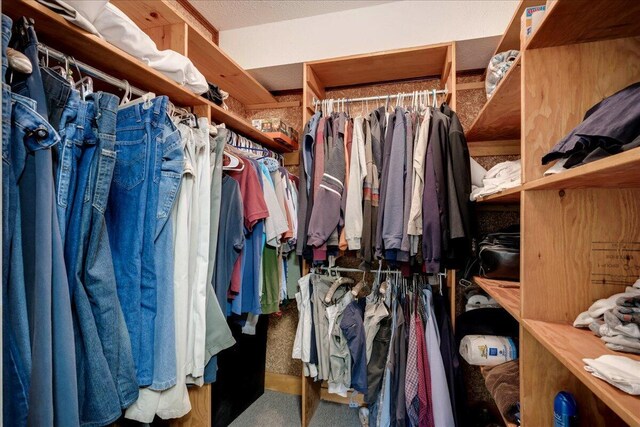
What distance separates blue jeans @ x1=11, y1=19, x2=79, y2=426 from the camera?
63cm

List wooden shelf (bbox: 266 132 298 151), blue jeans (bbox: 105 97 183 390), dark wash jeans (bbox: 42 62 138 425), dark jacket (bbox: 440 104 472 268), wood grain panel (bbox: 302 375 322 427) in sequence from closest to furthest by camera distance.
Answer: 1. dark wash jeans (bbox: 42 62 138 425)
2. blue jeans (bbox: 105 97 183 390)
3. dark jacket (bbox: 440 104 472 268)
4. wood grain panel (bbox: 302 375 322 427)
5. wooden shelf (bbox: 266 132 298 151)

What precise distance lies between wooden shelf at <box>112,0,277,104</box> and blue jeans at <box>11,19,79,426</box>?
64 centimetres

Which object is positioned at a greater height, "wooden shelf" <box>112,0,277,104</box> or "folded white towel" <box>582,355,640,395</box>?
"wooden shelf" <box>112,0,277,104</box>

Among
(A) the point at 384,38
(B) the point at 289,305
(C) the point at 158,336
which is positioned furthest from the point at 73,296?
(A) the point at 384,38

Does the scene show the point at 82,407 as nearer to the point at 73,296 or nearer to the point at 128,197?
the point at 73,296

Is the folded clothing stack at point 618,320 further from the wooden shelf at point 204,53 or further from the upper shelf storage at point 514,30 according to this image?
the wooden shelf at point 204,53

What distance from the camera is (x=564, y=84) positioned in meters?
0.81

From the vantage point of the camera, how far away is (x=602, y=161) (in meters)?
0.51

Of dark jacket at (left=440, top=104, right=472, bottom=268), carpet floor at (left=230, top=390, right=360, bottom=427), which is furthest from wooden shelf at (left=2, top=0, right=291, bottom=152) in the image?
carpet floor at (left=230, top=390, right=360, bottom=427)

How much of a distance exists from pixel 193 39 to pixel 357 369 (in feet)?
6.23

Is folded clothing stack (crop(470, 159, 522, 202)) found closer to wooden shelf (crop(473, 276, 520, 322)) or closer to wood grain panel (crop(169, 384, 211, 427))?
wooden shelf (crop(473, 276, 520, 322))

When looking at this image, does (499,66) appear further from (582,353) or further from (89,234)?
(89,234)

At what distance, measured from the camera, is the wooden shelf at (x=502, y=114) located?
3.41ft

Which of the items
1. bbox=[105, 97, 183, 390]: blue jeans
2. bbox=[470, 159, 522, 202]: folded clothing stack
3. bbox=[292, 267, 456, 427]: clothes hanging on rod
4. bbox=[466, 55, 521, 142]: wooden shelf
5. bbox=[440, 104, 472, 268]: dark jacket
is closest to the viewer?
bbox=[105, 97, 183, 390]: blue jeans
